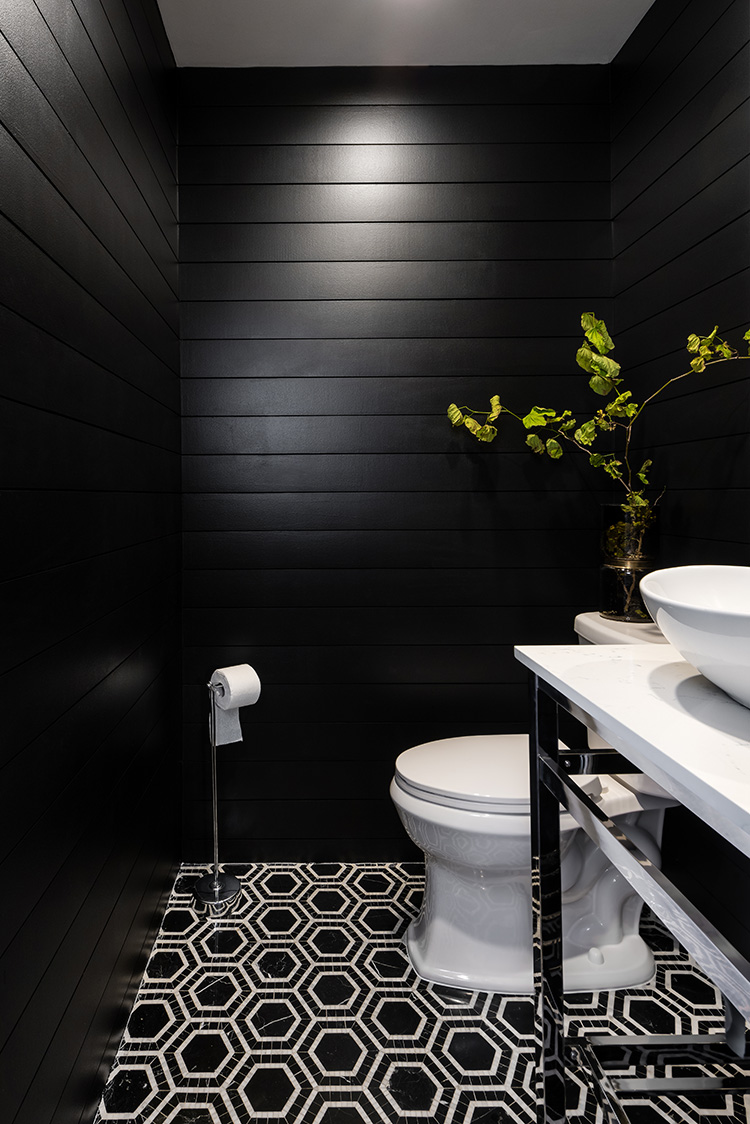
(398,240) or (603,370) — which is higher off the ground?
(398,240)

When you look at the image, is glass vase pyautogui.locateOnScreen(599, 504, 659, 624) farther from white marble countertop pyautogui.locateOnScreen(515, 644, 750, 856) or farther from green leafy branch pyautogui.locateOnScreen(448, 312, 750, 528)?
white marble countertop pyautogui.locateOnScreen(515, 644, 750, 856)

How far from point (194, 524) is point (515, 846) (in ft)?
4.35

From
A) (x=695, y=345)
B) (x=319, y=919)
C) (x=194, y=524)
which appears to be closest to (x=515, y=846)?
(x=319, y=919)

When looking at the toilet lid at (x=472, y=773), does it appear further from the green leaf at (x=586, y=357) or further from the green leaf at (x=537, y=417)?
the green leaf at (x=586, y=357)

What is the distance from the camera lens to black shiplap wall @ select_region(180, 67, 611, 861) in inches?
85.0

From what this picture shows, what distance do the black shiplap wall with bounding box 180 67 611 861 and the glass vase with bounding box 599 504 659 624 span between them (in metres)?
0.32

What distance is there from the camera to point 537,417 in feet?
6.64

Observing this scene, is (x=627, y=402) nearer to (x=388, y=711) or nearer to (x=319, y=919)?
(x=388, y=711)

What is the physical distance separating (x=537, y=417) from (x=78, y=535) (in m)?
1.31

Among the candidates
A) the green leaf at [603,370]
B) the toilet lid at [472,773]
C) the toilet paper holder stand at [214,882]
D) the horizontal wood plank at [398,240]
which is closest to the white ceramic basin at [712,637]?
the toilet lid at [472,773]

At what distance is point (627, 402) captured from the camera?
2.11 metres

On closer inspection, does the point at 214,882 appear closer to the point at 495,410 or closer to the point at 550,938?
the point at 550,938

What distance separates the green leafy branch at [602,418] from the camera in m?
1.68

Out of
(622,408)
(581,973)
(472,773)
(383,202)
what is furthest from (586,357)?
(581,973)
